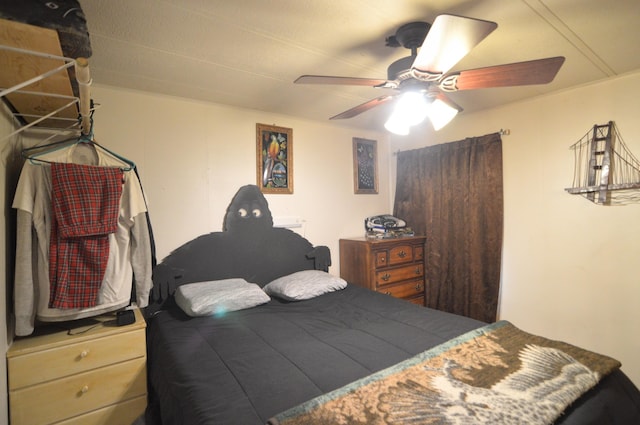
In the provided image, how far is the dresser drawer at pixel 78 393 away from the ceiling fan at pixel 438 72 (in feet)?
5.87

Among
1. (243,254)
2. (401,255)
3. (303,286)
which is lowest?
(303,286)

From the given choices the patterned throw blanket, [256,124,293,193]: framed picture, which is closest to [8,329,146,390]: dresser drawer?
the patterned throw blanket

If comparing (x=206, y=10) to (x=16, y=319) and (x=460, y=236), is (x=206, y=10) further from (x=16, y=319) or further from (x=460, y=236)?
(x=460, y=236)

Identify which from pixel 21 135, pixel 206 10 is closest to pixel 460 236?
pixel 206 10

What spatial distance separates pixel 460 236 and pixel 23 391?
129 inches

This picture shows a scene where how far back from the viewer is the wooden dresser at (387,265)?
288 centimetres

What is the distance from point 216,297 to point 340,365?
1.05 m

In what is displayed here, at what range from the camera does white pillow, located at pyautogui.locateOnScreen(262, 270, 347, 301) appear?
224 centimetres

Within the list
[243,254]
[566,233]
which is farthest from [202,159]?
[566,233]

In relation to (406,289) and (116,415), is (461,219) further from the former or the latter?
(116,415)

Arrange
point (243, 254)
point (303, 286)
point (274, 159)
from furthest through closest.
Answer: point (274, 159)
point (243, 254)
point (303, 286)

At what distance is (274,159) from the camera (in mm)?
2822

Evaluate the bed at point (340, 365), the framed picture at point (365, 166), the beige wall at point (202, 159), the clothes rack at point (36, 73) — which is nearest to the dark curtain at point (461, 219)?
the framed picture at point (365, 166)

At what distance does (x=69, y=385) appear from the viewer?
4.77ft
